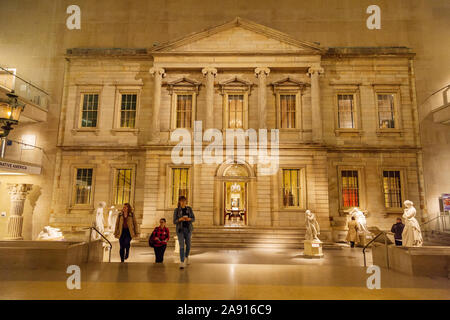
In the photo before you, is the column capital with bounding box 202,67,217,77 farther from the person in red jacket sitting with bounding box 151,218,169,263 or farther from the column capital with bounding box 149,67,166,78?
the person in red jacket sitting with bounding box 151,218,169,263

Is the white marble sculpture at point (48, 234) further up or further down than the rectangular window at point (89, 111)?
further down

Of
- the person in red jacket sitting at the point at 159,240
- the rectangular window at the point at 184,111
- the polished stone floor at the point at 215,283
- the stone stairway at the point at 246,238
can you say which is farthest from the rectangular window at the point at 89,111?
the polished stone floor at the point at 215,283

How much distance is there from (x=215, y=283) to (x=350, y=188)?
13.9 meters

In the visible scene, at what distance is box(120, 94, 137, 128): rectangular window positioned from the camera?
18.1 meters

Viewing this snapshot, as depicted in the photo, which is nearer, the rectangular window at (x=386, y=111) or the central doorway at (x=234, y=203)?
the rectangular window at (x=386, y=111)

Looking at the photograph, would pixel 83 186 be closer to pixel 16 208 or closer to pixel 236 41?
pixel 16 208

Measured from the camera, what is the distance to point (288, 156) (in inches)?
634

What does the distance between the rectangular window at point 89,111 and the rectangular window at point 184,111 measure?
18.4ft

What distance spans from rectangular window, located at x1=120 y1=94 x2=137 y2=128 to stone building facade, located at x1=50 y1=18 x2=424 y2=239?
0.07 metres

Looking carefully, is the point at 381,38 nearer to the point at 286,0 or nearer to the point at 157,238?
the point at 286,0

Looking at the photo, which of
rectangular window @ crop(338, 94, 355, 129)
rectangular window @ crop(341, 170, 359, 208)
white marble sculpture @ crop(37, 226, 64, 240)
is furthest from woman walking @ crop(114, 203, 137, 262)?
rectangular window @ crop(338, 94, 355, 129)

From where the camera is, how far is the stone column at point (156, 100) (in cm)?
1658

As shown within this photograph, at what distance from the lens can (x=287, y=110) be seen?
673 inches

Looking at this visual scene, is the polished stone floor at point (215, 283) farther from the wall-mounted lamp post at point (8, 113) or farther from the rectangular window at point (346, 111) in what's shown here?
the rectangular window at point (346, 111)
